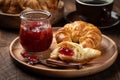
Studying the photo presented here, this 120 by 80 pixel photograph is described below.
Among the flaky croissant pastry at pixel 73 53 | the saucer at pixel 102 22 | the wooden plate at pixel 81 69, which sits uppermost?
the flaky croissant pastry at pixel 73 53

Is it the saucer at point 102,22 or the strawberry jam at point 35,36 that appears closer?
the strawberry jam at point 35,36

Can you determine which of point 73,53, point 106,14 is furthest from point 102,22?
point 73,53

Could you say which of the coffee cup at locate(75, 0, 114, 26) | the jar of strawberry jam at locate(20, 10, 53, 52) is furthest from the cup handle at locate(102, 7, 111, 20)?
the jar of strawberry jam at locate(20, 10, 53, 52)

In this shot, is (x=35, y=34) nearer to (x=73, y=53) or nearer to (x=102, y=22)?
(x=73, y=53)

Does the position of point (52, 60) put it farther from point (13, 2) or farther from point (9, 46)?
point (13, 2)

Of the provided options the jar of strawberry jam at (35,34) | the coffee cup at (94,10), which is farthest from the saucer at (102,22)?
the jar of strawberry jam at (35,34)

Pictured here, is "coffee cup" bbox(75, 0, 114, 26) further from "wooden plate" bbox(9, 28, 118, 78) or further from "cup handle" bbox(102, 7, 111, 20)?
"wooden plate" bbox(9, 28, 118, 78)

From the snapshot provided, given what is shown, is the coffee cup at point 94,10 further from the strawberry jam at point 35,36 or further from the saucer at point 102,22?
the strawberry jam at point 35,36
